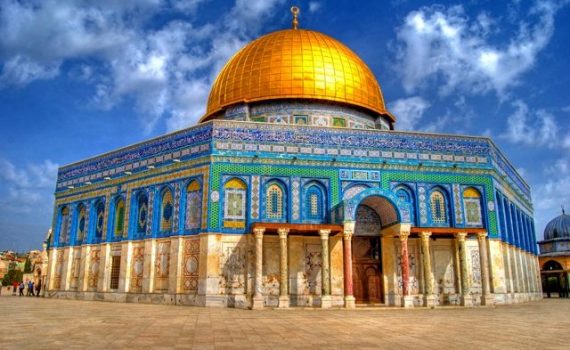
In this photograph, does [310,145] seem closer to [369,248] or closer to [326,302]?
[369,248]

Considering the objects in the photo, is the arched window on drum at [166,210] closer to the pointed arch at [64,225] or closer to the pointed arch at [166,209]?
the pointed arch at [166,209]

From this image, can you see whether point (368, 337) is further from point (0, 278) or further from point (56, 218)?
point (0, 278)

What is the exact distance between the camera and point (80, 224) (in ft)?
82.3

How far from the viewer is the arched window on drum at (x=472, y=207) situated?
21.0 meters

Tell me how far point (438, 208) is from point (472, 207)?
62.6 inches

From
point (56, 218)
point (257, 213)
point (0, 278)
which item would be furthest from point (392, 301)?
point (0, 278)

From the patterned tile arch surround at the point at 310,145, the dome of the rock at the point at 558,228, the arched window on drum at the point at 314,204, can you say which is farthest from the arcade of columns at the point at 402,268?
the dome of the rock at the point at 558,228

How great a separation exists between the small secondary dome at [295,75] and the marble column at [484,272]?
884cm

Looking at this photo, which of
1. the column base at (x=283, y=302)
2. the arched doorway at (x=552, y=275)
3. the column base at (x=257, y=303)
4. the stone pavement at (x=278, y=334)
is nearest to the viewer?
the stone pavement at (x=278, y=334)

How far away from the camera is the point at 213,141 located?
19.7m

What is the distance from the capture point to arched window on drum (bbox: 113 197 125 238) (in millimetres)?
22688

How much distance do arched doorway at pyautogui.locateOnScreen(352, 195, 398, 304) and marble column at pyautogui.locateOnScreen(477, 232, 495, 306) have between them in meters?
3.81

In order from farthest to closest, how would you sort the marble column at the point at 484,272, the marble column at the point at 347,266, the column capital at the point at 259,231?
the marble column at the point at 484,272
the column capital at the point at 259,231
the marble column at the point at 347,266

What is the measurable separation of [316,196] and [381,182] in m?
2.90
